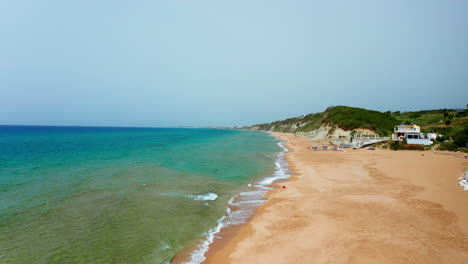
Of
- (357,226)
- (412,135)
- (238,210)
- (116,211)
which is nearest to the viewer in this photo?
(357,226)

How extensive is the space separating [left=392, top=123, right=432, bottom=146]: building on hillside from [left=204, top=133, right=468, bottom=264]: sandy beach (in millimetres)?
29976

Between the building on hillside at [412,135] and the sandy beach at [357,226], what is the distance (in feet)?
98.3

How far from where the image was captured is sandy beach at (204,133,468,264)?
9.69 meters

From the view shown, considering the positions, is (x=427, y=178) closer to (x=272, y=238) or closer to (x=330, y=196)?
(x=330, y=196)

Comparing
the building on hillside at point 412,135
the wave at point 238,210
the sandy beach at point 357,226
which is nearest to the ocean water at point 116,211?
the wave at point 238,210

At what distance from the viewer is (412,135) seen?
46906 millimetres

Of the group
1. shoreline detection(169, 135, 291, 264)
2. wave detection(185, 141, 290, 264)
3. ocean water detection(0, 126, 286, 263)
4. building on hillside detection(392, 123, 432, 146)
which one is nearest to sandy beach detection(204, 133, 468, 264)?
shoreline detection(169, 135, 291, 264)

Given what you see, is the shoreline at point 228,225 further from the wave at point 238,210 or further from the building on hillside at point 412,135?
the building on hillside at point 412,135

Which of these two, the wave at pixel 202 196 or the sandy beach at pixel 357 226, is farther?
the wave at pixel 202 196

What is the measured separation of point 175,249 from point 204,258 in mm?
1656

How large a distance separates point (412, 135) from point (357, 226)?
45520 millimetres

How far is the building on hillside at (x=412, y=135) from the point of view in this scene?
45.9 meters

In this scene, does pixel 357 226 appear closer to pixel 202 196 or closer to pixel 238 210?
pixel 238 210

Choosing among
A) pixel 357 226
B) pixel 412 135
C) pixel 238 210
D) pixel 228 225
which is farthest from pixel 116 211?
pixel 412 135
